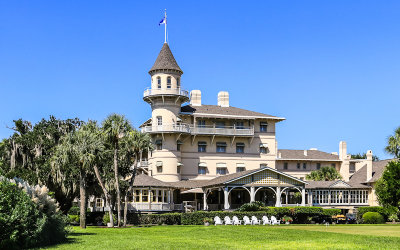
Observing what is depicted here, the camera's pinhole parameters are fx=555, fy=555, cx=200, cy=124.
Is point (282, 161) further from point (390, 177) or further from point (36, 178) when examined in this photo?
point (36, 178)

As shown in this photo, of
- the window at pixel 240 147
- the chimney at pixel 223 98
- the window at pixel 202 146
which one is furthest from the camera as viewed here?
the chimney at pixel 223 98

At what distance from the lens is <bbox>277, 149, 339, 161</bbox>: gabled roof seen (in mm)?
78375

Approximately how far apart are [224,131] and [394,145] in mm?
21203

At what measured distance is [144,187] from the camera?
197ft

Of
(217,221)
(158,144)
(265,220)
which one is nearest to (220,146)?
(158,144)

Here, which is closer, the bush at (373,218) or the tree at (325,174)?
the bush at (373,218)

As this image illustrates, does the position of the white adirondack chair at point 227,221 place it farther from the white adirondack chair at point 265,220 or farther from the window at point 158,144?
the window at point 158,144

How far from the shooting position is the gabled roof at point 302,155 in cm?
7838

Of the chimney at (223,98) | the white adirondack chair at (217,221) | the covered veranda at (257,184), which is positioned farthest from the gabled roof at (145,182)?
the chimney at (223,98)

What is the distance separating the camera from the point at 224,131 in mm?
71750

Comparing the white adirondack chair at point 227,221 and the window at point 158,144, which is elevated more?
the window at point 158,144

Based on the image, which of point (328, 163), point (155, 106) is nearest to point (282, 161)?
point (328, 163)

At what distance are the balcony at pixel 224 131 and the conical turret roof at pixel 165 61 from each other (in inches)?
304

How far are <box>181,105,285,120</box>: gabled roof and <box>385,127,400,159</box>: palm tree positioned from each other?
14.3 m
